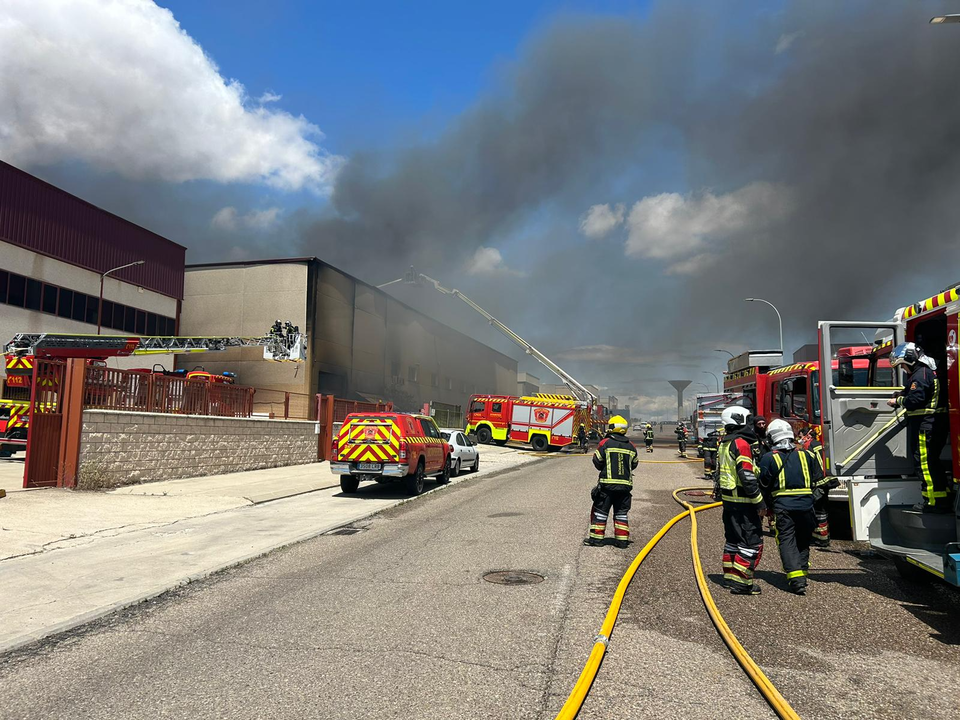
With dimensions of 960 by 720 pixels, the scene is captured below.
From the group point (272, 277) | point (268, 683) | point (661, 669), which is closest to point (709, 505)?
point (661, 669)

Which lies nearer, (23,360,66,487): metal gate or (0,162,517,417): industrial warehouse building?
(23,360,66,487): metal gate

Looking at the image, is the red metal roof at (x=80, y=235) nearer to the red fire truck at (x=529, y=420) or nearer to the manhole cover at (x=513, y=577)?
the red fire truck at (x=529, y=420)

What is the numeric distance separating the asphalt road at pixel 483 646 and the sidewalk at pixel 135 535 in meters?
0.60

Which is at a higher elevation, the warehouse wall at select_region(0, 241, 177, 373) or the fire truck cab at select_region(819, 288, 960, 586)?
the warehouse wall at select_region(0, 241, 177, 373)

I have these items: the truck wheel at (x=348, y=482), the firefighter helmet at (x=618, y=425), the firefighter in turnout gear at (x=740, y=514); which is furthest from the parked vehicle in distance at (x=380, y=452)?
the firefighter in turnout gear at (x=740, y=514)

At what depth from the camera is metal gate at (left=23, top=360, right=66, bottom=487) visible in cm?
1266

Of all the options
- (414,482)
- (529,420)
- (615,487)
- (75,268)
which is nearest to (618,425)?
(615,487)

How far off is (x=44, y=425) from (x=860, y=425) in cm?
1387

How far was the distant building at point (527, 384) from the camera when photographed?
102312mm

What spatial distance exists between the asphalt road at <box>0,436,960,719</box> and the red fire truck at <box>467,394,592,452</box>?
83.5 feet

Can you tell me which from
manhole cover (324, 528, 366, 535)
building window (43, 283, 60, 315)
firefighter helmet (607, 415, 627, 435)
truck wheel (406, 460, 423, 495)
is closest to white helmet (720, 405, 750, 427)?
firefighter helmet (607, 415, 627, 435)

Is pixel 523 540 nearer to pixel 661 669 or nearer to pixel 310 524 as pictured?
pixel 310 524

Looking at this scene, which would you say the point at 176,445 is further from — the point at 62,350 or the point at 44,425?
the point at 62,350

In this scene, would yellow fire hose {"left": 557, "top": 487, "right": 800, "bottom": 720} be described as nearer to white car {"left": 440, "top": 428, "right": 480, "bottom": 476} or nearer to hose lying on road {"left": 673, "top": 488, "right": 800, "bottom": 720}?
hose lying on road {"left": 673, "top": 488, "right": 800, "bottom": 720}
